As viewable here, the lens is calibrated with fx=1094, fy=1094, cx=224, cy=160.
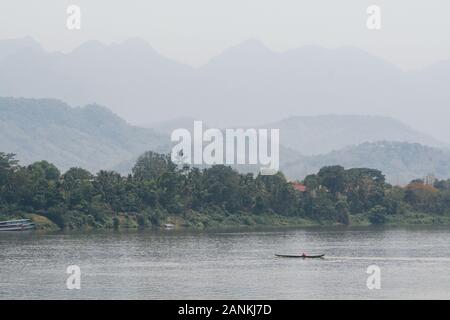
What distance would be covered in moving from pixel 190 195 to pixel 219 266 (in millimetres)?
58858

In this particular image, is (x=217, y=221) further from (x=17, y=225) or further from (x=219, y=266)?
(x=219, y=266)

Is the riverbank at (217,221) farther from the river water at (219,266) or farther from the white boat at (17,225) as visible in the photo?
the river water at (219,266)

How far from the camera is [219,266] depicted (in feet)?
226

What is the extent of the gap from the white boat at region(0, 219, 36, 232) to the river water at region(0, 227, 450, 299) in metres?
3.35

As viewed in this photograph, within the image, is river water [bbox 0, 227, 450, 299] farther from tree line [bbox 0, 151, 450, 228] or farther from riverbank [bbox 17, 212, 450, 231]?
tree line [bbox 0, 151, 450, 228]

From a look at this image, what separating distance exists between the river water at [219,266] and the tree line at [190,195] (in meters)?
10.6

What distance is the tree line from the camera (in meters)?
115

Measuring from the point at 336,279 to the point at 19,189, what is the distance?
59.4 m

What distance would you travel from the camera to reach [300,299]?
52688 millimetres

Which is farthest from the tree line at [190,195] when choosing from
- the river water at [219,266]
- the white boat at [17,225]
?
the river water at [219,266]

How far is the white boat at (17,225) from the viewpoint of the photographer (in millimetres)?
108062
